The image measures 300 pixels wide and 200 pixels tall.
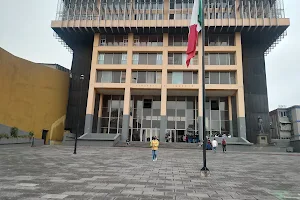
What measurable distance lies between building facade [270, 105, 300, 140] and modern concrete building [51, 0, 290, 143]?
34.3m

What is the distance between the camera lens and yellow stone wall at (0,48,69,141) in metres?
24.8

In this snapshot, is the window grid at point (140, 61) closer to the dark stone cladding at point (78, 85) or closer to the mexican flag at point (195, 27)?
the dark stone cladding at point (78, 85)

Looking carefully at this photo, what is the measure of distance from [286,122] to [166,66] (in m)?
49.1

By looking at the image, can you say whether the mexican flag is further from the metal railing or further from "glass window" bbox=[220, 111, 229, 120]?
"glass window" bbox=[220, 111, 229, 120]

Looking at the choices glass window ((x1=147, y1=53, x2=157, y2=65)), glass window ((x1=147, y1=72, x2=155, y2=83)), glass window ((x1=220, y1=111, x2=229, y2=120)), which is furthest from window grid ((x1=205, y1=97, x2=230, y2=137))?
glass window ((x1=147, y1=53, x2=157, y2=65))

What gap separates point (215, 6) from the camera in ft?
109

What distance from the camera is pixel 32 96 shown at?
28891 millimetres

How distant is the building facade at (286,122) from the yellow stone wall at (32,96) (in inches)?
2219

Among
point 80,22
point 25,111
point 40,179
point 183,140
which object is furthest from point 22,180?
point 80,22

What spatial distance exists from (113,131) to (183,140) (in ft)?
36.9

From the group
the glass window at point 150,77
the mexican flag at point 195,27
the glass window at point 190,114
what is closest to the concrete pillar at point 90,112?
the glass window at point 150,77

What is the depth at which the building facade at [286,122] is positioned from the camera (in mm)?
60469

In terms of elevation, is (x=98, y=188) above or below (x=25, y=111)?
below

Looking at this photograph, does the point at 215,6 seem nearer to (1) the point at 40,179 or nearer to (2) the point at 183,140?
(2) the point at 183,140
